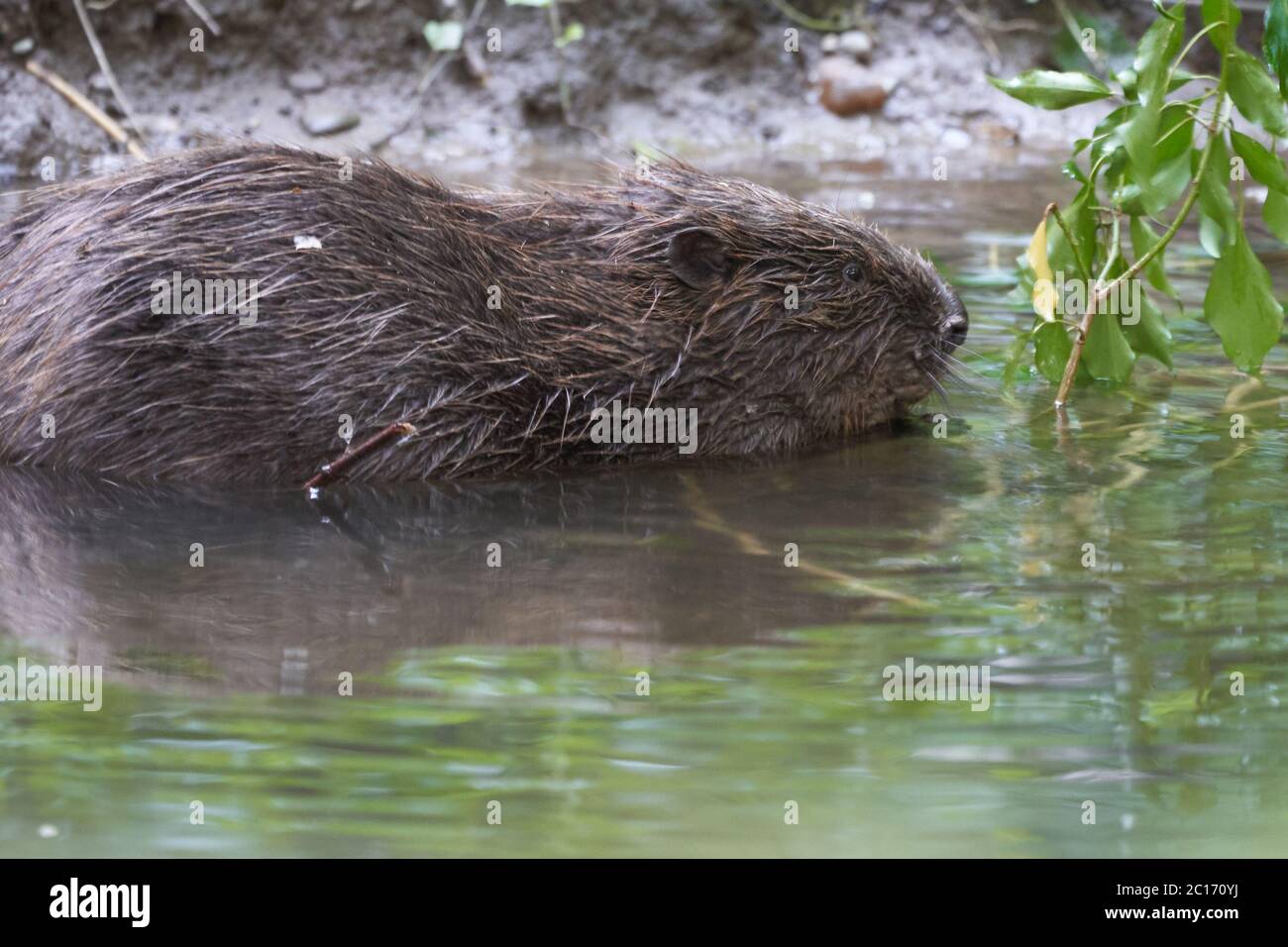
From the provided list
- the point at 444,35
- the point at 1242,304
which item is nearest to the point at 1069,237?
the point at 1242,304

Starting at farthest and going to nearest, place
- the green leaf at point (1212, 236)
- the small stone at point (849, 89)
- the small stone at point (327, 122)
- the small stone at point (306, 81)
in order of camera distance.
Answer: the small stone at point (849, 89), the small stone at point (306, 81), the small stone at point (327, 122), the green leaf at point (1212, 236)

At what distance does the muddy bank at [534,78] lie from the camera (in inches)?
385

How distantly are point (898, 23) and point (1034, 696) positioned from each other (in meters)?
8.78

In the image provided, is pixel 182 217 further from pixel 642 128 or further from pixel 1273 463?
pixel 642 128

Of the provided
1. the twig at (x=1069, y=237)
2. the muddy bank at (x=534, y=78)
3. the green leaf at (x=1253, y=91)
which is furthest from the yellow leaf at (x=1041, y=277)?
the muddy bank at (x=534, y=78)

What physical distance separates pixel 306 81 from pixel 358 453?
20.2 feet

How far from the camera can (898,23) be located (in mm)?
11484

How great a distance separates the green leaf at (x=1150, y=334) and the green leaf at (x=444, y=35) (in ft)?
18.3

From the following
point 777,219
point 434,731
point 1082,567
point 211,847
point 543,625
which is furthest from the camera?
point 777,219

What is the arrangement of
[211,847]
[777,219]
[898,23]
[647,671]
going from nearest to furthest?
[211,847] → [647,671] → [777,219] → [898,23]

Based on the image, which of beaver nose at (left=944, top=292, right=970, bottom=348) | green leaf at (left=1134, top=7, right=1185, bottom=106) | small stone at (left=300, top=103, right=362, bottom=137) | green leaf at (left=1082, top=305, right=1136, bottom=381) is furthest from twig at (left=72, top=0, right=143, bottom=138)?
green leaf at (left=1134, top=7, right=1185, bottom=106)

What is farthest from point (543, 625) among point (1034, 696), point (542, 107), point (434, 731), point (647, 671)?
point (542, 107)

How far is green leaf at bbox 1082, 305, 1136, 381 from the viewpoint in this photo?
5.69 metres

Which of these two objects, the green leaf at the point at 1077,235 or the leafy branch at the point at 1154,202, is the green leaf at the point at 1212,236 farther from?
the green leaf at the point at 1077,235
